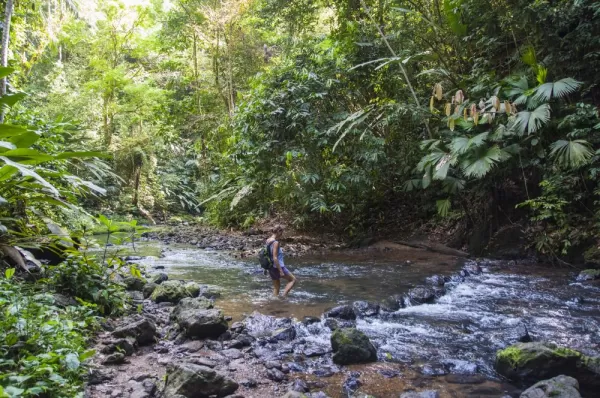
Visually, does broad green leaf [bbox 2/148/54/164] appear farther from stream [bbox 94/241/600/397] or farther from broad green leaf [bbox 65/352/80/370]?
stream [bbox 94/241/600/397]

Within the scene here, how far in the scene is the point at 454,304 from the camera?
5.96 meters

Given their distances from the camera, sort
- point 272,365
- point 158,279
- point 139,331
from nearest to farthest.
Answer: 1. point 272,365
2. point 139,331
3. point 158,279

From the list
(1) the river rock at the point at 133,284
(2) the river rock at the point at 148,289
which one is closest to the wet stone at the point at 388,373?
(2) the river rock at the point at 148,289

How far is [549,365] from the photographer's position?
11.5ft

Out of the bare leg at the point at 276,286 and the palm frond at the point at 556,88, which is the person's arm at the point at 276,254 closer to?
the bare leg at the point at 276,286

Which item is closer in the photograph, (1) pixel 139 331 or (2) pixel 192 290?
(1) pixel 139 331

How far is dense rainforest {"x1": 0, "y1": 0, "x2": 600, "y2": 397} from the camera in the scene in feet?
13.9

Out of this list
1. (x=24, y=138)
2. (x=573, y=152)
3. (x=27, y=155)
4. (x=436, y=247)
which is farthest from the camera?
(x=436, y=247)

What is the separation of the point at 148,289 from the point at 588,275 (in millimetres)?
7067

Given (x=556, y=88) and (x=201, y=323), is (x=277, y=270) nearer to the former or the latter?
(x=201, y=323)

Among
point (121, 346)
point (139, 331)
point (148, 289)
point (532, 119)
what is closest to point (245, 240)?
point (148, 289)

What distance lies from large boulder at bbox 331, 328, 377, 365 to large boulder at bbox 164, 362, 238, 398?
1.15 meters

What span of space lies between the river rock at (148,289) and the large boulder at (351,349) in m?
3.23

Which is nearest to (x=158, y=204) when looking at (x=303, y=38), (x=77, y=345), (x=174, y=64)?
(x=174, y=64)
